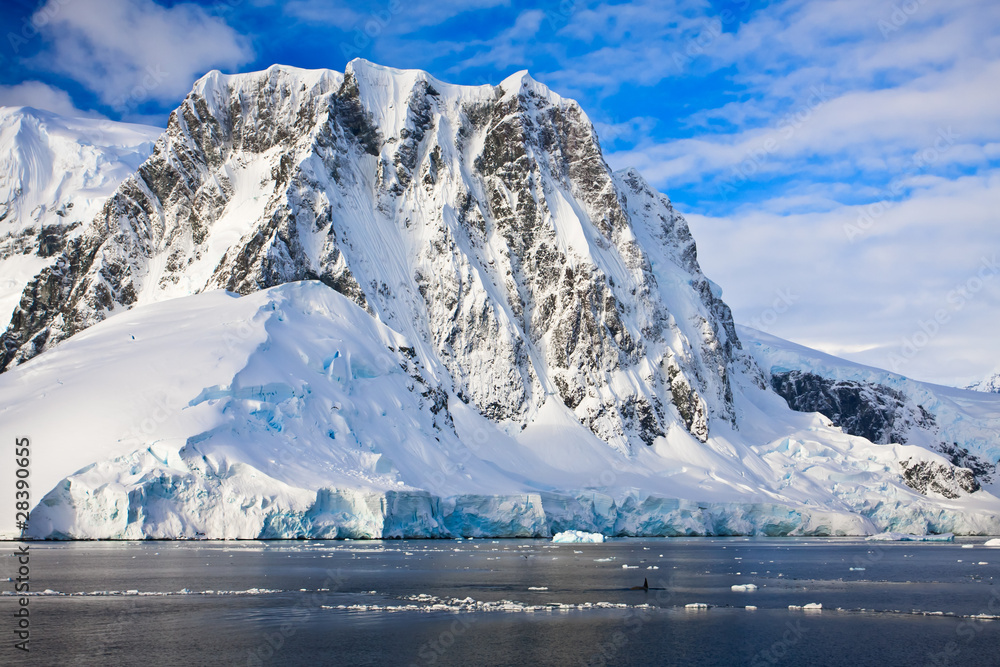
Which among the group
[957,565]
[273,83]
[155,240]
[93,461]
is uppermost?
[273,83]

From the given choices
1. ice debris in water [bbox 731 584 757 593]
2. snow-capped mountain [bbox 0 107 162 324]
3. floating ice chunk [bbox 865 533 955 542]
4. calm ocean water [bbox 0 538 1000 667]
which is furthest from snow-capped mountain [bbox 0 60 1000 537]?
ice debris in water [bbox 731 584 757 593]

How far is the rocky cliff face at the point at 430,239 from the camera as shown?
113 meters

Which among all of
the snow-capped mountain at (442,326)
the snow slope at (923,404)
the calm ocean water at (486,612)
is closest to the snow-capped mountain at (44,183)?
the snow-capped mountain at (442,326)

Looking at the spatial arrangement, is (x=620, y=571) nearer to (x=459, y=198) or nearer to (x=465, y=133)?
(x=459, y=198)

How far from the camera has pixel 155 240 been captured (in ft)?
392

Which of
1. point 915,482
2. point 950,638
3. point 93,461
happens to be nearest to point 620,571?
point 950,638

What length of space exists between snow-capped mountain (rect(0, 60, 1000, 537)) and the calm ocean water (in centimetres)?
2399

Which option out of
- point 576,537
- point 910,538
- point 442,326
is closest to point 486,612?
point 576,537

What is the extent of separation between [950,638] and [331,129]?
10612 cm

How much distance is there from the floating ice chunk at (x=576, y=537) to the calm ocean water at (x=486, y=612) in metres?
25.9

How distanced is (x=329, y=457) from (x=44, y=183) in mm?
101504

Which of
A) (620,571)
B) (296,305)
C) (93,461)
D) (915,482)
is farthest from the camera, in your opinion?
(915,482)

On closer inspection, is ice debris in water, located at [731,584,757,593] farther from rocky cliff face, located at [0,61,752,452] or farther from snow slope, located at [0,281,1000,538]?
rocky cliff face, located at [0,61,752,452]

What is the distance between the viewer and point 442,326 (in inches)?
4582
